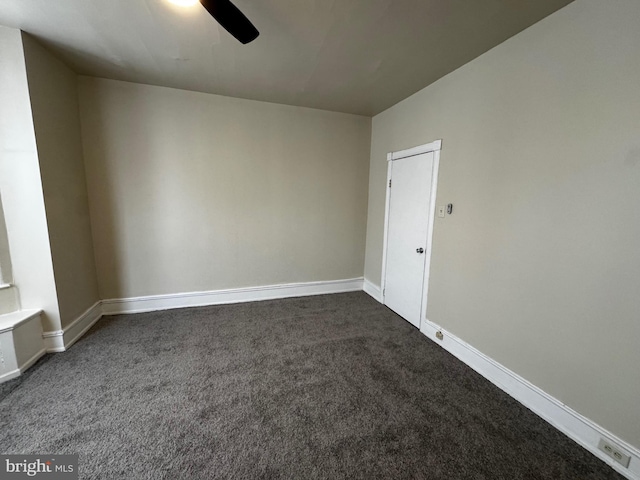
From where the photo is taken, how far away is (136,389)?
1.88m

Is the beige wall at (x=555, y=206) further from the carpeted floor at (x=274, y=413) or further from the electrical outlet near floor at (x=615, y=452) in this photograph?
the carpeted floor at (x=274, y=413)

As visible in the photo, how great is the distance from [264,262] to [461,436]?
108 inches

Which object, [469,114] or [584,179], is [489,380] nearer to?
[584,179]

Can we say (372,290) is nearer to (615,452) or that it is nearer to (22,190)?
(615,452)

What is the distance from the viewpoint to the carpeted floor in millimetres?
1373

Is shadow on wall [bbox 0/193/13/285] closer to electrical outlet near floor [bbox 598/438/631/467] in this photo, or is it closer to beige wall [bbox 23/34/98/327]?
beige wall [bbox 23/34/98/327]

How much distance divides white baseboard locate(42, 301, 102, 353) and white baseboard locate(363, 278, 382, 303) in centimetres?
347

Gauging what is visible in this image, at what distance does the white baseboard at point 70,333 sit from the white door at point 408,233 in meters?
3.48

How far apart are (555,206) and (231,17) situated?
7.40 feet

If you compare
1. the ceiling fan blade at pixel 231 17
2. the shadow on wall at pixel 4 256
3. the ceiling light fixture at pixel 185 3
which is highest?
the ceiling light fixture at pixel 185 3

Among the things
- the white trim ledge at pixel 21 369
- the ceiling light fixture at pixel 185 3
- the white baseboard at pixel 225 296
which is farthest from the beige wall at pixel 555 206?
the white trim ledge at pixel 21 369

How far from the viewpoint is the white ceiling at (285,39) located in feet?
5.29

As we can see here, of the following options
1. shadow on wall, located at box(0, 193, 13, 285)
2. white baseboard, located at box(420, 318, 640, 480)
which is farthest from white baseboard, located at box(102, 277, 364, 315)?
white baseboard, located at box(420, 318, 640, 480)

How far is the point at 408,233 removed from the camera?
3018 mm
